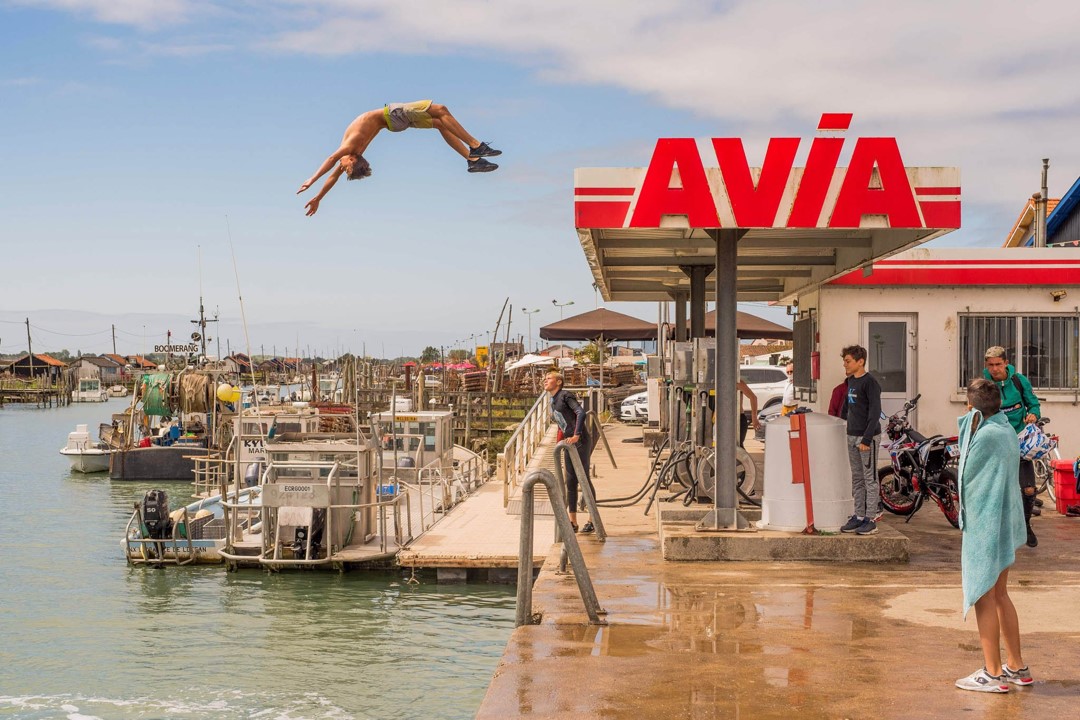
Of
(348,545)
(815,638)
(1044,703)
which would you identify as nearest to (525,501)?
(815,638)

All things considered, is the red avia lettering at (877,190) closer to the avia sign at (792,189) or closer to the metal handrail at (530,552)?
the avia sign at (792,189)

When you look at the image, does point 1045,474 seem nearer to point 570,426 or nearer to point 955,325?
point 955,325

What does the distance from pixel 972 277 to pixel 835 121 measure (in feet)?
24.4

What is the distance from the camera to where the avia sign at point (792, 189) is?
891 centimetres

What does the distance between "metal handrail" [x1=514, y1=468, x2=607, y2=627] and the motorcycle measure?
5.86 metres

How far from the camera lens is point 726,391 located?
31.9ft

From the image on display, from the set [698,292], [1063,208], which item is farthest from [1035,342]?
[1063,208]

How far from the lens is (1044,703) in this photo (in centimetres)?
564

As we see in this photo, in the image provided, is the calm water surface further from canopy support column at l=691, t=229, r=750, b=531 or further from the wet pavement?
the wet pavement

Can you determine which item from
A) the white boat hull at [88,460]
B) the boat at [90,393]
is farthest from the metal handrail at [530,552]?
the boat at [90,393]

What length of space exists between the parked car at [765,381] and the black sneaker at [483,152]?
56.6ft

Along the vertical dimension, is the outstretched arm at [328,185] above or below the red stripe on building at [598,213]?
above

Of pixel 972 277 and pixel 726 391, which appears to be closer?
pixel 726 391

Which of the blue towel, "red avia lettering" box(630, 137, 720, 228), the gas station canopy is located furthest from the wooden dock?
the blue towel
